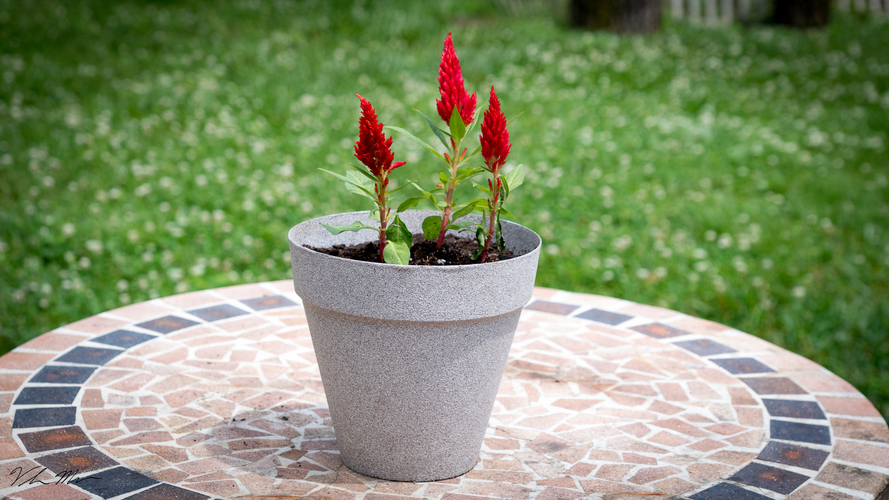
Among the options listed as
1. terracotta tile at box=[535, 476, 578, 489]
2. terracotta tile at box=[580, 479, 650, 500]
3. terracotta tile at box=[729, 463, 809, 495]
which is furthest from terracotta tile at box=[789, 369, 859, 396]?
terracotta tile at box=[535, 476, 578, 489]

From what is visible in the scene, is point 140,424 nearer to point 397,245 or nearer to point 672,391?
point 397,245

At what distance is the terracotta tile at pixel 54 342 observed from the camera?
2979mm

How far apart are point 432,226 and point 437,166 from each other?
170 inches

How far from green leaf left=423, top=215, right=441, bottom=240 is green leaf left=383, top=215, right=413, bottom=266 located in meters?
0.11

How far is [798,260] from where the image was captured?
527cm

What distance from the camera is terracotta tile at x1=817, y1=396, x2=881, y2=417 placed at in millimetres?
2717

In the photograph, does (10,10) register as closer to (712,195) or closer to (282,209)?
(282,209)

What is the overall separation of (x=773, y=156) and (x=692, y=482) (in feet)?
18.0

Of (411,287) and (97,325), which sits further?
(97,325)

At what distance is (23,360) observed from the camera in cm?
286

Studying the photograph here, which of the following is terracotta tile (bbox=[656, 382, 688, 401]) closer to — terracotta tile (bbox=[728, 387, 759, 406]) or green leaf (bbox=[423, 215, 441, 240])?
terracotta tile (bbox=[728, 387, 759, 406])

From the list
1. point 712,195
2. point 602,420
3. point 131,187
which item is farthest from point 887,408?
point 131,187

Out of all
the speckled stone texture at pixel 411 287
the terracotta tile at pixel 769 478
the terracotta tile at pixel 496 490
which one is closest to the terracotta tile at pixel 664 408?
the terracotta tile at pixel 769 478

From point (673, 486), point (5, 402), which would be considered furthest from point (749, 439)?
point (5, 402)
